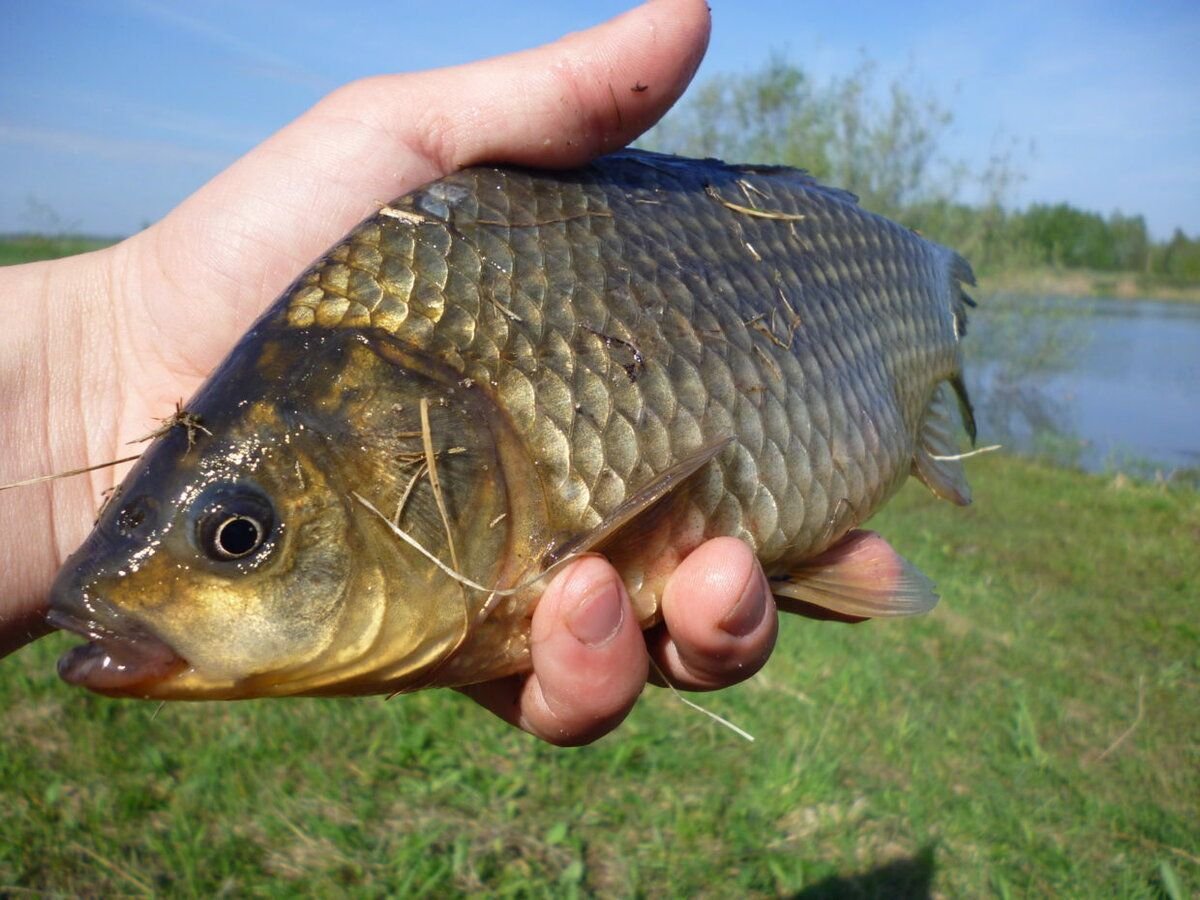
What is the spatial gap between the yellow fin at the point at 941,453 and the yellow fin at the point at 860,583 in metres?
0.61

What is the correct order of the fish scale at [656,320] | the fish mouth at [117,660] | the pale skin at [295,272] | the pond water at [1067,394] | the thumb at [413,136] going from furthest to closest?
the pond water at [1067,394] → the thumb at [413,136] → the pale skin at [295,272] → the fish scale at [656,320] → the fish mouth at [117,660]

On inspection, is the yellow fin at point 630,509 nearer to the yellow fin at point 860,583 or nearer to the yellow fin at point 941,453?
the yellow fin at point 860,583

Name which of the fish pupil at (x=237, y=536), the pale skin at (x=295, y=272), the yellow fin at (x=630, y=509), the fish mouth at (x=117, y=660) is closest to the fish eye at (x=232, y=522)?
the fish pupil at (x=237, y=536)

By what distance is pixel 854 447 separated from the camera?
2418 millimetres

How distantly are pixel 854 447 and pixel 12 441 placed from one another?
2.33m

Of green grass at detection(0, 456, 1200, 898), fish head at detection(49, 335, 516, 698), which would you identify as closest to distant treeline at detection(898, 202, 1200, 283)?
green grass at detection(0, 456, 1200, 898)

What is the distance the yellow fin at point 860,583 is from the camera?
242cm

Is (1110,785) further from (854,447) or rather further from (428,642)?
(428,642)

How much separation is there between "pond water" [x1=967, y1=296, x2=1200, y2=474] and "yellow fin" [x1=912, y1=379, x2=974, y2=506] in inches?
531

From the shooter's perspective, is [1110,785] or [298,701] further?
[1110,785]

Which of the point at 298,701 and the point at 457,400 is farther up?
the point at 457,400

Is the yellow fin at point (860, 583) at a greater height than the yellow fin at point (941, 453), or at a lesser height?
lesser

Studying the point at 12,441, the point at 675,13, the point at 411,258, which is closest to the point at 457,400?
the point at 411,258

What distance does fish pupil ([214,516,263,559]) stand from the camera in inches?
58.1
